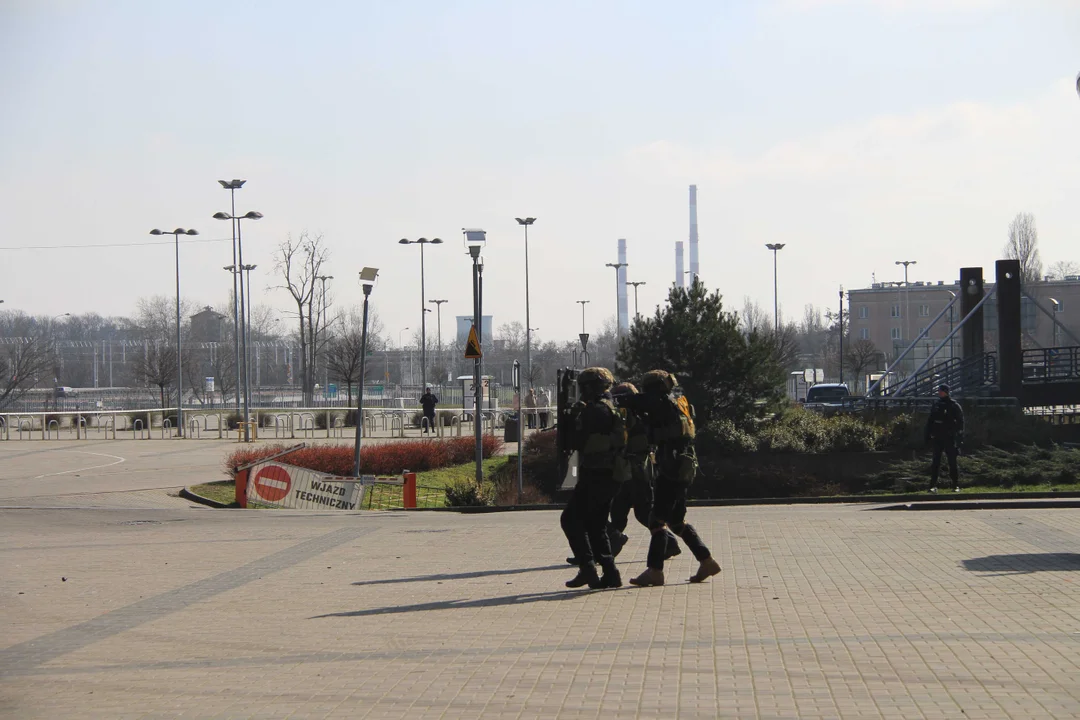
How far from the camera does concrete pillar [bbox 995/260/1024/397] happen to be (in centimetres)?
3144

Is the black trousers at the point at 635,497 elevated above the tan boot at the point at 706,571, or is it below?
above

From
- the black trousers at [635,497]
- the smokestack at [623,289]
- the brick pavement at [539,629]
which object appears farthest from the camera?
the smokestack at [623,289]

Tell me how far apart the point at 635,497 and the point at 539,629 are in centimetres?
250

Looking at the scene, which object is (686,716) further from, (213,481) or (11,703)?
(213,481)

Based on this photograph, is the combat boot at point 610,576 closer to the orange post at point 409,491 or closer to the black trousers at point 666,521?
the black trousers at point 666,521

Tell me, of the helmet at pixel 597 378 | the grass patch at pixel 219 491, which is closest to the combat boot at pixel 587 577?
the helmet at pixel 597 378

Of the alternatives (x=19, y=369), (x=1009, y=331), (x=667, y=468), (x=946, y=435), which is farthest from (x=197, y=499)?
(x=19, y=369)

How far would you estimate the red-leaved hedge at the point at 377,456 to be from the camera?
76.9ft

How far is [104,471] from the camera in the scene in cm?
2452

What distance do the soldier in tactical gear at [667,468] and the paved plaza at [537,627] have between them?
0.23 metres

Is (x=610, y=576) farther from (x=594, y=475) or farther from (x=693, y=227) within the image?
(x=693, y=227)

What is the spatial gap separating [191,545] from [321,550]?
5.44ft

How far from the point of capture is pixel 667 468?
338 inches

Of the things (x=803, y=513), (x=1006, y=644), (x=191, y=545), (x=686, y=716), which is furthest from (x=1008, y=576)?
(x=191, y=545)
